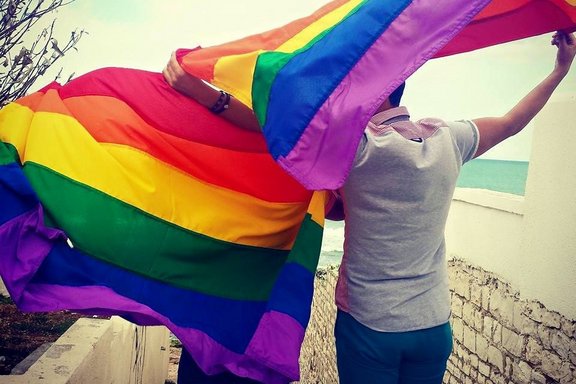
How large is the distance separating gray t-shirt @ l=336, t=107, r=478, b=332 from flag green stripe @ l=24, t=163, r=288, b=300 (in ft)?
1.73

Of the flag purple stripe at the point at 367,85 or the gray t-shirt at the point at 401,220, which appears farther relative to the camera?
the gray t-shirt at the point at 401,220

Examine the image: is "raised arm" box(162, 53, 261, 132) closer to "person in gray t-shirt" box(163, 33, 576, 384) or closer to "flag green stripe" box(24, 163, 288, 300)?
"flag green stripe" box(24, 163, 288, 300)

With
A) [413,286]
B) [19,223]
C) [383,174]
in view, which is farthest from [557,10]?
[19,223]

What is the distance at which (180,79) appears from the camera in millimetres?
2014

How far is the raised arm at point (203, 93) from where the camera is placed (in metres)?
2.00

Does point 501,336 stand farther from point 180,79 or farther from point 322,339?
point 322,339

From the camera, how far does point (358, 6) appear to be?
1.59 metres

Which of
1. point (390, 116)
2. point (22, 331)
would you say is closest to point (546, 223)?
point (390, 116)

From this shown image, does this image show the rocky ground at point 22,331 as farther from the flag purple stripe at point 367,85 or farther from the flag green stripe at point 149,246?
the flag purple stripe at point 367,85

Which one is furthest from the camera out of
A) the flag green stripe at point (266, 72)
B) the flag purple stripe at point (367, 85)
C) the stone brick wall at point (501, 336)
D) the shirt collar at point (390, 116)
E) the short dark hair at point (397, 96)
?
the stone brick wall at point (501, 336)

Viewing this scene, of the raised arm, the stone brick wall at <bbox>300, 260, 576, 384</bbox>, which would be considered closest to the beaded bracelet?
the raised arm

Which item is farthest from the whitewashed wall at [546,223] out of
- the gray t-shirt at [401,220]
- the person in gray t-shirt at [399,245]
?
the gray t-shirt at [401,220]

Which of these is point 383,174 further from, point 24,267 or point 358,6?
point 24,267

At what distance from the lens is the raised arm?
1996 millimetres
